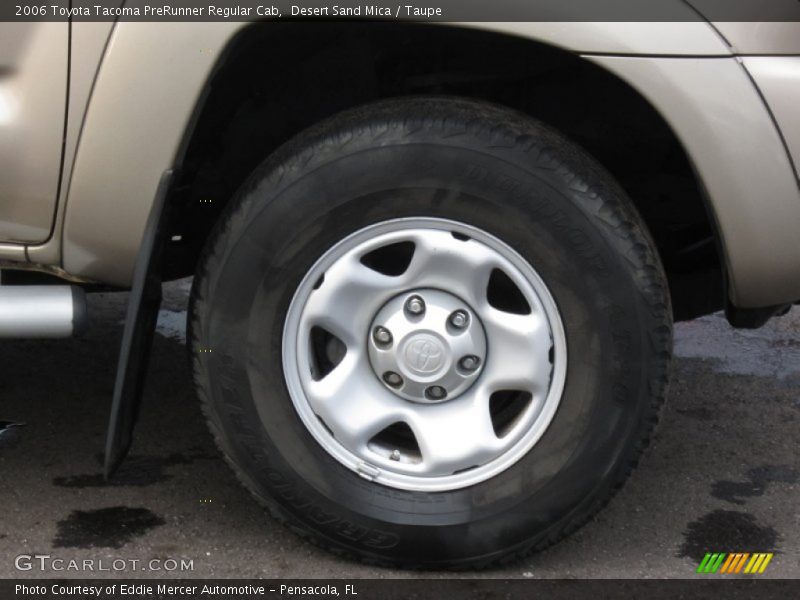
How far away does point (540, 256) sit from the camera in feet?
7.88

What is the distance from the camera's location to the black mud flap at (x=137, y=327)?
2400mm

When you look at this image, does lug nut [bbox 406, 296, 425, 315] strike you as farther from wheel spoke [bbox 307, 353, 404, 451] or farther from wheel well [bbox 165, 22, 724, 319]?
wheel well [bbox 165, 22, 724, 319]

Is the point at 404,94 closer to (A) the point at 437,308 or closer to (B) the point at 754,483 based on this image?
(A) the point at 437,308

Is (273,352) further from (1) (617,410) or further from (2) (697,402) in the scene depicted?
(2) (697,402)

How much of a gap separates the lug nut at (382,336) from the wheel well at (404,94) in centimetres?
50

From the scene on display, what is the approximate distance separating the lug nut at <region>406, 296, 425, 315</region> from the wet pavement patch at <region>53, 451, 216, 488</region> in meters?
0.94

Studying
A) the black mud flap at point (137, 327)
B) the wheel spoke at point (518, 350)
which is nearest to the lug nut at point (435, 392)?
the wheel spoke at point (518, 350)

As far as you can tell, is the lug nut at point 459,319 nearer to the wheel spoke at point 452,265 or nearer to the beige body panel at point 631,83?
the wheel spoke at point 452,265

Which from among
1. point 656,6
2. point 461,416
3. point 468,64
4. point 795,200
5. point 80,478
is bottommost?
point 80,478

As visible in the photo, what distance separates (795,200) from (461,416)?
795 millimetres

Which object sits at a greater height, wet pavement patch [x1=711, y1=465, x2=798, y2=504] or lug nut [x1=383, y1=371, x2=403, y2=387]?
lug nut [x1=383, y1=371, x2=403, y2=387]

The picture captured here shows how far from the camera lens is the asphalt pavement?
8.60ft

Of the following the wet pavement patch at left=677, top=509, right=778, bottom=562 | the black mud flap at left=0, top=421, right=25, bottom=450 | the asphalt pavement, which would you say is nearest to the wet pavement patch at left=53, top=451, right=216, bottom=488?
the asphalt pavement
